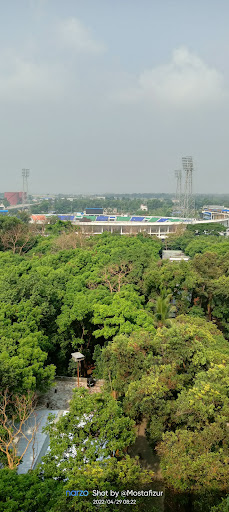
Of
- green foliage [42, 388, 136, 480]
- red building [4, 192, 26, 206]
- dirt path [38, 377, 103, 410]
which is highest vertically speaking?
red building [4, 192, 26, 206]

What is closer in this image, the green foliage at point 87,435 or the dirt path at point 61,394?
the green foliage at point 87,435

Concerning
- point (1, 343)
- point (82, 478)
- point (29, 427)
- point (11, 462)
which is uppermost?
point (1, 343)

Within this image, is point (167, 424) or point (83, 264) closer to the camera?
point (167, 424)

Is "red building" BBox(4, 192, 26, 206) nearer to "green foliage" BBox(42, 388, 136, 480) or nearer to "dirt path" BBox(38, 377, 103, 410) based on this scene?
"dirt path" BBox(38, 377, 103, 410)

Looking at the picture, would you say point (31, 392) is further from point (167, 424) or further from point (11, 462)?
point (167, 424)

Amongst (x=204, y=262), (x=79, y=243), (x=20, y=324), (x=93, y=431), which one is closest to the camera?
(x=93, y=431)

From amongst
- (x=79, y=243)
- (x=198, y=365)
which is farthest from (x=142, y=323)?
(x=79, y=243)

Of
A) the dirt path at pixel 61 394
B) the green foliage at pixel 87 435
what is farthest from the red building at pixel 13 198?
the green foliage at pixel 87 435

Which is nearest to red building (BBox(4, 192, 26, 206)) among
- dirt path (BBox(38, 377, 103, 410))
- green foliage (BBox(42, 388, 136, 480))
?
dirt path (BBox(38, 377, 103, 410))

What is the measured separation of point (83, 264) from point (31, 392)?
1029cm

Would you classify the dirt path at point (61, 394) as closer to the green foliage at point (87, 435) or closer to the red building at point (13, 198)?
the green foliage at point (87, 435)

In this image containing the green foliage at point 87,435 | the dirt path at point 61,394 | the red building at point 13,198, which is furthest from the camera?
the red building at point 13,198

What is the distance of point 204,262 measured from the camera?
17141mm

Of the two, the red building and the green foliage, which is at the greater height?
the red building
